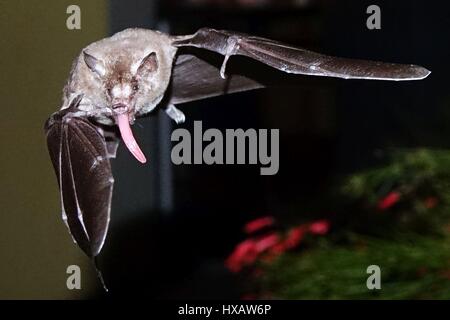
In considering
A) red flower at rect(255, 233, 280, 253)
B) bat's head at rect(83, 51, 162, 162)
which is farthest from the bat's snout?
red flower at rect(255, 233, 280, 253)

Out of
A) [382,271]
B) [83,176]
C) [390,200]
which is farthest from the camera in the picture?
[390,200]

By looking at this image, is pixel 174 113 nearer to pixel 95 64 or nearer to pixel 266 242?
pixel 95 64

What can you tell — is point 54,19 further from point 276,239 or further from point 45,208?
point 276,239

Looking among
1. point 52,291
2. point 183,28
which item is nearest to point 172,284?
point 52,291

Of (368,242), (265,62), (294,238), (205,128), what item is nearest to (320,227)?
(294,238)

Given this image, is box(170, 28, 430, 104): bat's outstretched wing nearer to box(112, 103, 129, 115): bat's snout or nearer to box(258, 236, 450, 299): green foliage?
A: box(112, 103, 129, 115): bat's snout
